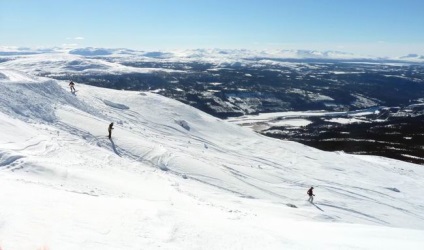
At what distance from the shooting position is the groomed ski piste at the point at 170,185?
13.2 m

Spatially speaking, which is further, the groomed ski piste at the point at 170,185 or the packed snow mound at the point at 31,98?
the packed snow mound at the point at 31,98

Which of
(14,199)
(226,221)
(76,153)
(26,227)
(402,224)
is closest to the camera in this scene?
(26,227)

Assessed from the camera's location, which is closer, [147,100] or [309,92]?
[147,100]

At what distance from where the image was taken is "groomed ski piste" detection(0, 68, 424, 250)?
13188mm

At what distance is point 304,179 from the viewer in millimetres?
40375

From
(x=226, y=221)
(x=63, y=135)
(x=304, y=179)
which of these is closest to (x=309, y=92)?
(x=304, y=179)

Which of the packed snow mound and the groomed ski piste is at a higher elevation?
the packed snow mound

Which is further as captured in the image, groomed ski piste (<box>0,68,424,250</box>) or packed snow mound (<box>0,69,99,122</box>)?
packed snow mound (<box>0,69,99,122</box>)

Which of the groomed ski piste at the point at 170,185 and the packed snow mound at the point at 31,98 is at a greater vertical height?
the packed snow mound at the point at 31,98

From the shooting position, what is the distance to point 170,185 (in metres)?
26.2

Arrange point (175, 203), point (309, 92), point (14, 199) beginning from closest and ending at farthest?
point (14, 199)
point (175, 203)
point (309, 92)

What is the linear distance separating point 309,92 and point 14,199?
576ft

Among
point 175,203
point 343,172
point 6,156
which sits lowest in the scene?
point 343,172

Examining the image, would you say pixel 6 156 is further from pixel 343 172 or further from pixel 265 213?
pixel 343 172
